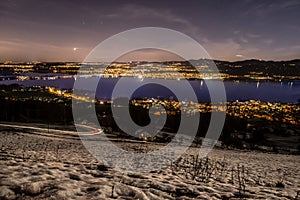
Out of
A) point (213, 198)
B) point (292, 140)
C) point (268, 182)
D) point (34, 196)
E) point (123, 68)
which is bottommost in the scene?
point (292, 140)

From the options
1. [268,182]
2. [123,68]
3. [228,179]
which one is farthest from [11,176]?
[123,68]

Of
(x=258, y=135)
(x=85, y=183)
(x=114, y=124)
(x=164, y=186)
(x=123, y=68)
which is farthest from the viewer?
(x=123, y=68)

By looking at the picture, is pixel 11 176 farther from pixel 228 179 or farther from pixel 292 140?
pixel 292 140

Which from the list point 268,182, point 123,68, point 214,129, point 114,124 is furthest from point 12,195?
point 123,68

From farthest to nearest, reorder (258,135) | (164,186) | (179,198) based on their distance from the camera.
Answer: (258,135) < (164,186) < (179,198)

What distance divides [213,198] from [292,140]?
1467 inches

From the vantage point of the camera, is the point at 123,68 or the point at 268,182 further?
the point at 123,68

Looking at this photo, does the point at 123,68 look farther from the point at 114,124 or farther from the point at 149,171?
the point at 149,171

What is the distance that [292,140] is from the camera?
118ft

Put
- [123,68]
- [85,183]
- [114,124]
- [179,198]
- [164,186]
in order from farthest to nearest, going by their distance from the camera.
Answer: [123,68], [114,124], [164,186], [85,183], [179,198]

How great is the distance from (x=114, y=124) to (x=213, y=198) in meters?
33.7

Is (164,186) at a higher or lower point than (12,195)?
lower

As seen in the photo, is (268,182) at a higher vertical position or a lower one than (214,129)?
higher

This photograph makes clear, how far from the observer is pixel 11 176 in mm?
5062
